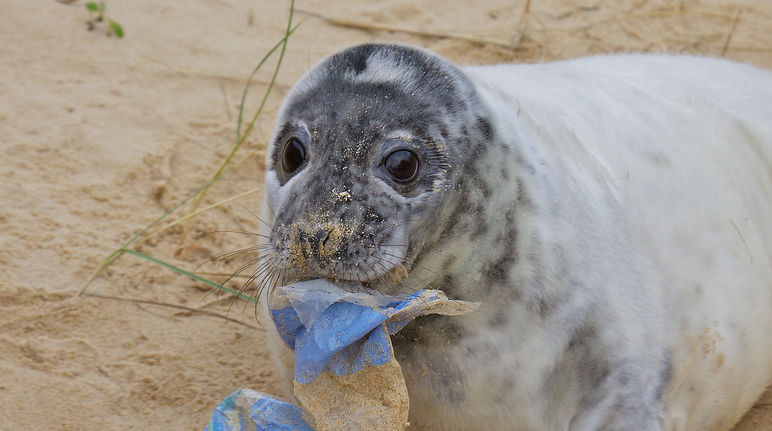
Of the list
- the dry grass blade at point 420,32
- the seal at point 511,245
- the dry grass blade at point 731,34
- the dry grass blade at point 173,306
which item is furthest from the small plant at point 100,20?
the dry grass blade at point 731,34

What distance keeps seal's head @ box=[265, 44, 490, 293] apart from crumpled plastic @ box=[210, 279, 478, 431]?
0.16 ft

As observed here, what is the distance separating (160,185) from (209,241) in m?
0.31

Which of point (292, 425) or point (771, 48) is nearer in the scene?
point (292, 425)

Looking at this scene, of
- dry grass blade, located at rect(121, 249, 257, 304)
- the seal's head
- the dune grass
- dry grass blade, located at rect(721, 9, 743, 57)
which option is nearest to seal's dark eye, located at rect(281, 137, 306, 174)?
the seal's head

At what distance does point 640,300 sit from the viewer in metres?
2.24

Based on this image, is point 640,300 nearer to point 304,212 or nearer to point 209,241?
point 304,212

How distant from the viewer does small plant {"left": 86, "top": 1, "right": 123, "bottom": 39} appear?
169 inches

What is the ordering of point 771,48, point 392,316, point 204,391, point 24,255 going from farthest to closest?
point 771,48 → point 24,255 → point 204,391 → point 392,316

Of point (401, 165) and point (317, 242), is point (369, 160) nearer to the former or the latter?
point (401, 165)

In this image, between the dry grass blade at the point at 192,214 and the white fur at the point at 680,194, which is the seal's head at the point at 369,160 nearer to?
the white fur at the point at 680,194

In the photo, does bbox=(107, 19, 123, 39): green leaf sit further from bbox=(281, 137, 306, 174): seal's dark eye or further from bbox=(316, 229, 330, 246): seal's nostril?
bbox=(316, 229, 330, 246): seal's nostril

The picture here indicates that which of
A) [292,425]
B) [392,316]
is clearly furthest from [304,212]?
[292,425]

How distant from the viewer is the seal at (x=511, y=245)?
195 cm

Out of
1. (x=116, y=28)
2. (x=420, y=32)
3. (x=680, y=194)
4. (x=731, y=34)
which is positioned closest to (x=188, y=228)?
(x=116, y=28)
